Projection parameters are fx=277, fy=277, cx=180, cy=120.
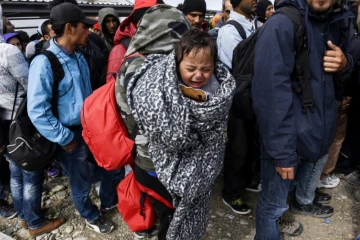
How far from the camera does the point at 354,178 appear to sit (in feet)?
10.9

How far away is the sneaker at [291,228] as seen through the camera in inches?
102

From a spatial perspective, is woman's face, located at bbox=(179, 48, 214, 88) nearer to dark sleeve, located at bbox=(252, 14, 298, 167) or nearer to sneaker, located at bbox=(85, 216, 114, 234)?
dark sleeve, located at bbox=(252, 14, 298, 167)

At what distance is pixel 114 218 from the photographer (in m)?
2.89

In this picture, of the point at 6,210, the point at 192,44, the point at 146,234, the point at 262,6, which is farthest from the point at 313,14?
the point at 6,210

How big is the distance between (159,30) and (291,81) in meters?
0.89

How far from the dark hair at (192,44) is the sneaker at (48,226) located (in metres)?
2.17

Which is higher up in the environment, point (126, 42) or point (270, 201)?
point (126, 42)

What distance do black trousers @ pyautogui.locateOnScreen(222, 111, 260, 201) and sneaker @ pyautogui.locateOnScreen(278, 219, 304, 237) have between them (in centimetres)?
51

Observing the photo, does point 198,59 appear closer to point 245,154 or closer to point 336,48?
point 336,48

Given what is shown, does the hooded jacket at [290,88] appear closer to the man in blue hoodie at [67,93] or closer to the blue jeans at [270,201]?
the blue jeans at [270,201]

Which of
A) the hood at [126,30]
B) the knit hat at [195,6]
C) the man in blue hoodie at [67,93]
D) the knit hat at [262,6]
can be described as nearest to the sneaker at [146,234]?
the man in blue hoodie at [67,93]

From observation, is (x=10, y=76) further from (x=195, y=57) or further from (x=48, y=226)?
(x=195, y=57)

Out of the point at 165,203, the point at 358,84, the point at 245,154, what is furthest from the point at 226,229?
the point at 358,84

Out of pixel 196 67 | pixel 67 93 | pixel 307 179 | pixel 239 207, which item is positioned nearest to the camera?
pixel 196 67
